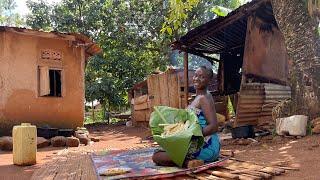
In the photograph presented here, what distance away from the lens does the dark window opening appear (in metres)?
11.2

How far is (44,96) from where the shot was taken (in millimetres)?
10734

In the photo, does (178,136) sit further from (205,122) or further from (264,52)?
(264,52)

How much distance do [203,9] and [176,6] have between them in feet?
34.3

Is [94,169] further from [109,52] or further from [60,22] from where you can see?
[60,22]

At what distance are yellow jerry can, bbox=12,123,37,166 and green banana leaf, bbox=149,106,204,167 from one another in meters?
2.38

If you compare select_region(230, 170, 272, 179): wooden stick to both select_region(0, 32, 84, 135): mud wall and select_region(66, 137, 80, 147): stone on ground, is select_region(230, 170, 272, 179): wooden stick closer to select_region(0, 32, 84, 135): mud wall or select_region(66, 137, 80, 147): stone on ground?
select_region(66, 137, 80, 147): stone on ground

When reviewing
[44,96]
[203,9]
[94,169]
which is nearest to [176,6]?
[44,96]

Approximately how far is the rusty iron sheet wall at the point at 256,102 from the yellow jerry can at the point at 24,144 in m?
4.36

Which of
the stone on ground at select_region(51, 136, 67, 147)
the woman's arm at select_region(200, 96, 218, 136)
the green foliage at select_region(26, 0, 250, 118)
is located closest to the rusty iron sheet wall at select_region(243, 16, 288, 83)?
the woman's arm at select_region(200, 96, 218, 136)

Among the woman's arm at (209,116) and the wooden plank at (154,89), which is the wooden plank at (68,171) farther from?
the wooden plank at (154,89)

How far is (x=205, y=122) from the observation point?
13.3 ft

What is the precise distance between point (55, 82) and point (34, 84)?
30.3 inches

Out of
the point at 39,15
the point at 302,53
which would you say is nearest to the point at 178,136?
the point at 302,53

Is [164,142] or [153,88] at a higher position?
[153,88]
